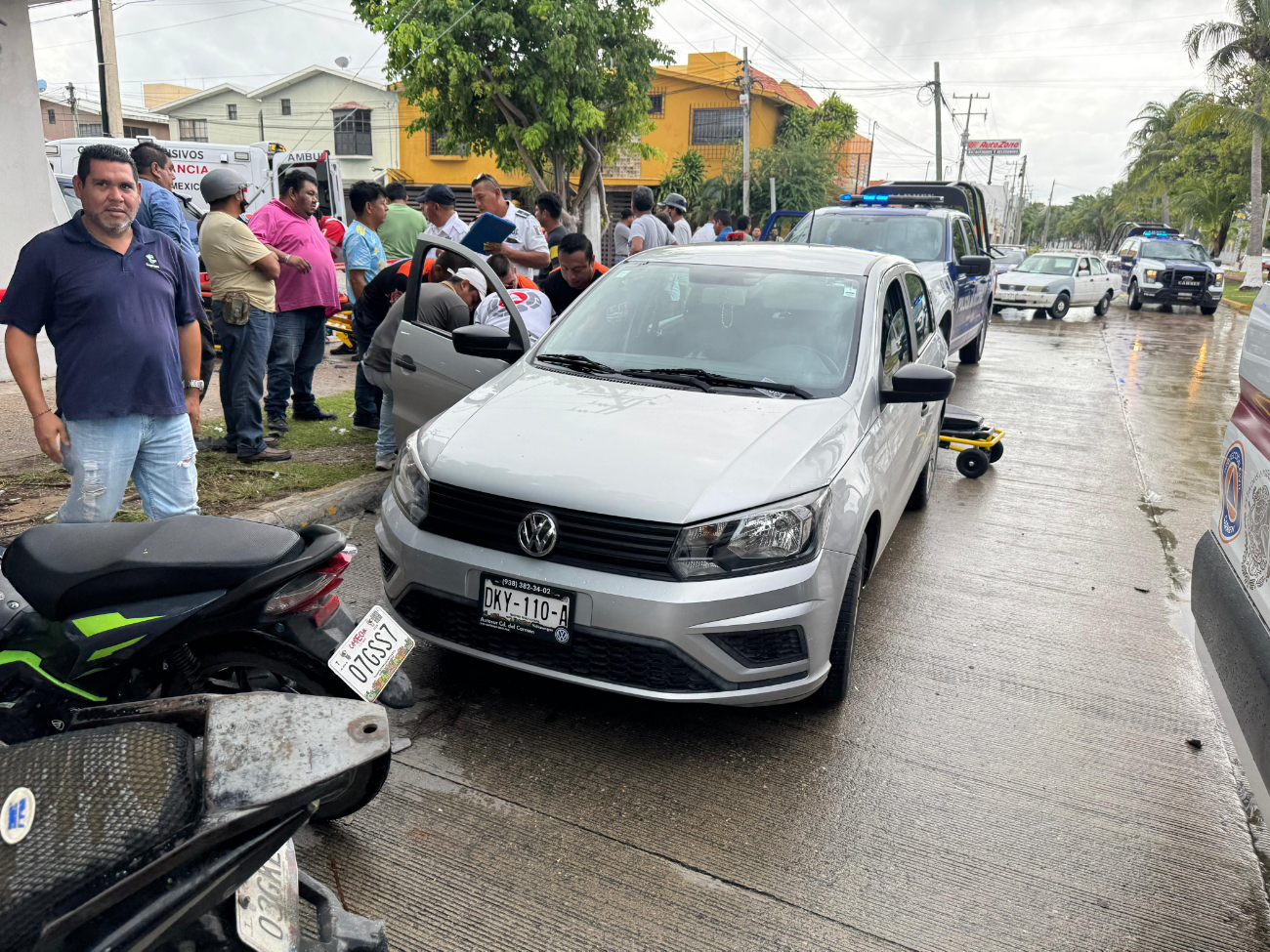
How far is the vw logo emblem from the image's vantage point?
310 centimetres

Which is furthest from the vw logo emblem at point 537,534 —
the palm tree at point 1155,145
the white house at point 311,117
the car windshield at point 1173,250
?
the palm tree at point 1155,145

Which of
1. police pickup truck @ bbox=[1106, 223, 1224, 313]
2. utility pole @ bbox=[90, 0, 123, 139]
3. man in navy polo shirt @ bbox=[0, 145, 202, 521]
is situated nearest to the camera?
man in navy polo shirt @ bbox=[0, 145, 202, 521]

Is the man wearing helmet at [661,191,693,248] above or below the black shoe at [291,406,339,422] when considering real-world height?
above

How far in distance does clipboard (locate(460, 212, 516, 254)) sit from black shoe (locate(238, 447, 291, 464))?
6.57 feet

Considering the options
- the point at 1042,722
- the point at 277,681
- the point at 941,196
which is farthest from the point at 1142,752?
the point at 941,196

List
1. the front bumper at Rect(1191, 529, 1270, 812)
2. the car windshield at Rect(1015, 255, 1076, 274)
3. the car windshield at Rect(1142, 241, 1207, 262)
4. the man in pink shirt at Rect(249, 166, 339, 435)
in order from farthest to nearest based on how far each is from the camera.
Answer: the car windshield at Rect(1142, 241, 1207, 262) → the car windshield at Rect(1015, 255, 1076, 274) → the man in pink shirt at Rect(249, 166, 339, 435) → the front bumper at Rect(1191, 529, 1270, 812)

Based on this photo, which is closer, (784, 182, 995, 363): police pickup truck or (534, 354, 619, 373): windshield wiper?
(534, 354, 619, 373): windshield wiper

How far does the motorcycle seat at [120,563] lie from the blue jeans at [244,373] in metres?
3.80

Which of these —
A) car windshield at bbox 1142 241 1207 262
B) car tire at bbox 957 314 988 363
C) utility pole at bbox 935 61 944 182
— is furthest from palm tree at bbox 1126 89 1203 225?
car tire at bbox 957 314 988 363

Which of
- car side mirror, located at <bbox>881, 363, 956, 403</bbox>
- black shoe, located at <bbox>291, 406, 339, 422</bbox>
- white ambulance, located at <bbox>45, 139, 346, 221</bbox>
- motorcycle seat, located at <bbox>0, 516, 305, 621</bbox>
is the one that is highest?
white ambulance, located at <bbox>45, 139, 346, 221</bbox>

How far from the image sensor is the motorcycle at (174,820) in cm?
157

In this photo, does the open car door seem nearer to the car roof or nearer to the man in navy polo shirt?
the car roof

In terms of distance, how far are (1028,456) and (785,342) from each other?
4.40 m

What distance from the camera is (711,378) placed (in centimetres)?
401
